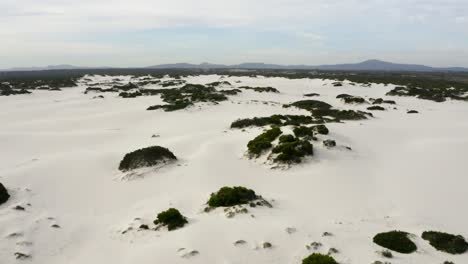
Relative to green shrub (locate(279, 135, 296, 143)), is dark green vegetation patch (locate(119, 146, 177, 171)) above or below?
below

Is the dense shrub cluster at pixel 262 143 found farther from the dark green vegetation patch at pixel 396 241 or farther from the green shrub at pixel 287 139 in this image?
the dark green vegetation patch at pixel 396 241

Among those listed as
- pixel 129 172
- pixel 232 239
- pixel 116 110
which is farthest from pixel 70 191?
pixel 116 110

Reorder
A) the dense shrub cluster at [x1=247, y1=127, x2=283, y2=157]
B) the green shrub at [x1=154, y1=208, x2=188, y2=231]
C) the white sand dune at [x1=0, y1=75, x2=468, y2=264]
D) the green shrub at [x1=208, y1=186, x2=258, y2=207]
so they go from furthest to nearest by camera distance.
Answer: the dense shrub cluster at [x1=247, y1=127, x2=283, y2=157], the green shrub at [x1=208, y1=186, x2=258, y2=207], the green shrub at [x1=154, y1=208, x2=188, y2=231], the white sand dune at [x1=0, y1=75, x2=468, y2=264]

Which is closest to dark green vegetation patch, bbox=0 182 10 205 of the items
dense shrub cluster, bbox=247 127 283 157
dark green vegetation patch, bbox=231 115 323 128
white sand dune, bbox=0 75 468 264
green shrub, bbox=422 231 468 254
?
white sand dune, bbox=0 75 468 264

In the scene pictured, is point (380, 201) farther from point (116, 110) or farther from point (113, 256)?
point (116, 110)

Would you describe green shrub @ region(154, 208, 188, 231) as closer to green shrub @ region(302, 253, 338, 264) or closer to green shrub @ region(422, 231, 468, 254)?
green shrub @ region(302, 253, 338, 264)

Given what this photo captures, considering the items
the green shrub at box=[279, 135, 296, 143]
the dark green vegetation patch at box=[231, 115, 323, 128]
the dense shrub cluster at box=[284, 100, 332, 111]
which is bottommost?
the dense shrub cluster at box=[284, 100, 332, 111]
